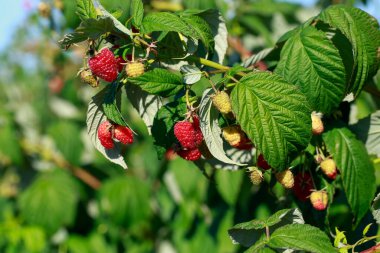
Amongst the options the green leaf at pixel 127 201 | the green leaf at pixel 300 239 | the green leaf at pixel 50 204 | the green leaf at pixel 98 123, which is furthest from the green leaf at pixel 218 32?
the green leaf at pixel 50 204

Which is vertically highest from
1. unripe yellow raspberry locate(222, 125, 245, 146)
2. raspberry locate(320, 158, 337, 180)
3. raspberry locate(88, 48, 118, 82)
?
raspberry locate(88, 48, 118, 82)

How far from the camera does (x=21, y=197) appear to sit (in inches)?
123

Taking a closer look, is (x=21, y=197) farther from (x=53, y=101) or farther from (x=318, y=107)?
(x=318, y=107)

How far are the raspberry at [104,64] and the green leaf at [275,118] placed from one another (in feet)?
0.61

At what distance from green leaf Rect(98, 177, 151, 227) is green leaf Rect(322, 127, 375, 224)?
179cm

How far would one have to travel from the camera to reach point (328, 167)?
1128 mm

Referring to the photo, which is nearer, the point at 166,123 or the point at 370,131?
the point at 166,123

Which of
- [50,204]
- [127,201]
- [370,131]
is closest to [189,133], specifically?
[370,131]

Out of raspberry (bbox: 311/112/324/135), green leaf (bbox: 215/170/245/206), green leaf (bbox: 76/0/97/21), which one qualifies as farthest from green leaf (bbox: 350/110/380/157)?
green leaf (bbox: 215/170/245/206)

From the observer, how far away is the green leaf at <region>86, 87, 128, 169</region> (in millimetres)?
1066

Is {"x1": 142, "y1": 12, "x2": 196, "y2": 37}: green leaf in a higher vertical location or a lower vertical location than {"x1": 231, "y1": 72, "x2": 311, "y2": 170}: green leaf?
higher

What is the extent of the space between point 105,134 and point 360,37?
0.44 meters

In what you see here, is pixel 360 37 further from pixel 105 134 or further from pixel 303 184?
pixel 105 134

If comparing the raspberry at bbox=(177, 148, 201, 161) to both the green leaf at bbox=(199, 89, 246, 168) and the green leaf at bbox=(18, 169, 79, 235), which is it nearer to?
the green leaf at bbox=(199, 89, 246, 168)
